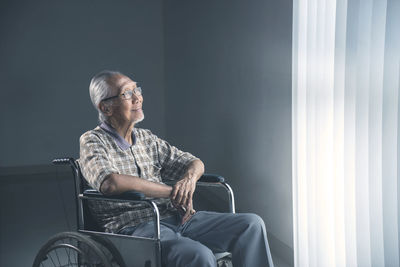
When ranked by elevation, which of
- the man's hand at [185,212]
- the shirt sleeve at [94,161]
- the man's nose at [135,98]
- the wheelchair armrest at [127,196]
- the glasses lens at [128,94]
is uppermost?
the glasses lens at [128,94]

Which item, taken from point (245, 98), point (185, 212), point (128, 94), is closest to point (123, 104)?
point (128, 94)

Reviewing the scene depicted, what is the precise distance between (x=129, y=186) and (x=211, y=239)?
389 mm

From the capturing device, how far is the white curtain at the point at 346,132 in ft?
5.72

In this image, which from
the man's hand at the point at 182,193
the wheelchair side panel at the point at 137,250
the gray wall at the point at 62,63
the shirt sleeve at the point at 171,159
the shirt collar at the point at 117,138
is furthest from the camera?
the gray wall at the point at 62,63

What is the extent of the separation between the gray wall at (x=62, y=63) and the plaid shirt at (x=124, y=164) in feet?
14.8

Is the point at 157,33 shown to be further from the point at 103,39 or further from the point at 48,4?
the point at 48,4

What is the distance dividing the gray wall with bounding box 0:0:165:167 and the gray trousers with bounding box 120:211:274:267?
4757 mm

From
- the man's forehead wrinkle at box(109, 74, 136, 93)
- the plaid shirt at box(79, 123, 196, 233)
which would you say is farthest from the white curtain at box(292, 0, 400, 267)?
the man's forehead wrinkle at box(109, 74, 136, 93)

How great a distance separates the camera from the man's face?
1.95 meters

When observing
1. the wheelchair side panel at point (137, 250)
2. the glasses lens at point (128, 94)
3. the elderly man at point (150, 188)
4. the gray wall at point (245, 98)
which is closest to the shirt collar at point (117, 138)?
the elderly man at point (150, 188)

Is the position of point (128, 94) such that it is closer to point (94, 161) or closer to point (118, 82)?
point (118, 82)

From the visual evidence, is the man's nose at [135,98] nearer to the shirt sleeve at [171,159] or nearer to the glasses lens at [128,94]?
the glasses lens at [128,94]

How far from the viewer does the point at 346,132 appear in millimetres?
1987

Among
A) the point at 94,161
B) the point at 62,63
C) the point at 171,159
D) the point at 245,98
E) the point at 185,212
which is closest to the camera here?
the point at 94,161
